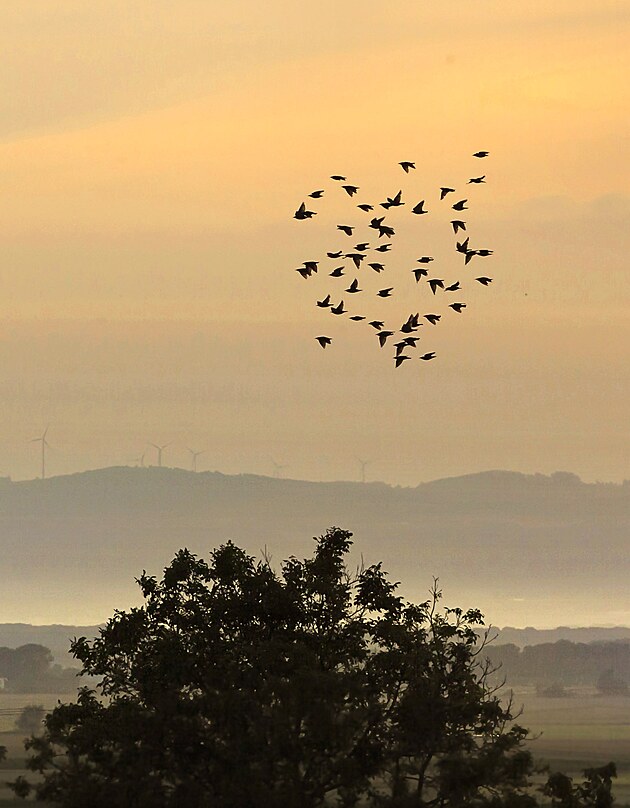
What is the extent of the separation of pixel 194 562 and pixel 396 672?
8.60 metres

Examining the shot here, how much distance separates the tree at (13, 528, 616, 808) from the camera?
65.1 metres

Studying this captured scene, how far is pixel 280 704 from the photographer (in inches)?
2616

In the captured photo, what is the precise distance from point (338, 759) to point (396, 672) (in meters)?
6.32

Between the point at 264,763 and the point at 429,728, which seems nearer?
the point at 264,763

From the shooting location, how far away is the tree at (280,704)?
213 ft

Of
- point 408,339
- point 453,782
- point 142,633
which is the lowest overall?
point 453,782

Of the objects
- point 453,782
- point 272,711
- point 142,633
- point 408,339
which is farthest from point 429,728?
point 408,339

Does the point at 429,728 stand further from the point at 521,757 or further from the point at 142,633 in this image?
the point at 142,633

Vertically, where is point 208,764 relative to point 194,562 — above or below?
below

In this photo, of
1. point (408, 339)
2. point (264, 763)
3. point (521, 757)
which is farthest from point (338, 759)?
point (408, 339)

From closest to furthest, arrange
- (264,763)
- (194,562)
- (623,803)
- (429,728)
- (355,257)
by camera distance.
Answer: (264,763)
(429,728)
(194,562)
(355,257)
(623,803)

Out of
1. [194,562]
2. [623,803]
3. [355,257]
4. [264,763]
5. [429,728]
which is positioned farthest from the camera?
[623,803]

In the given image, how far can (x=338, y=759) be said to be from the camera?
66.7 m

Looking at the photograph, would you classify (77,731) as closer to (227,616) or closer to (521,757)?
(227,616)
